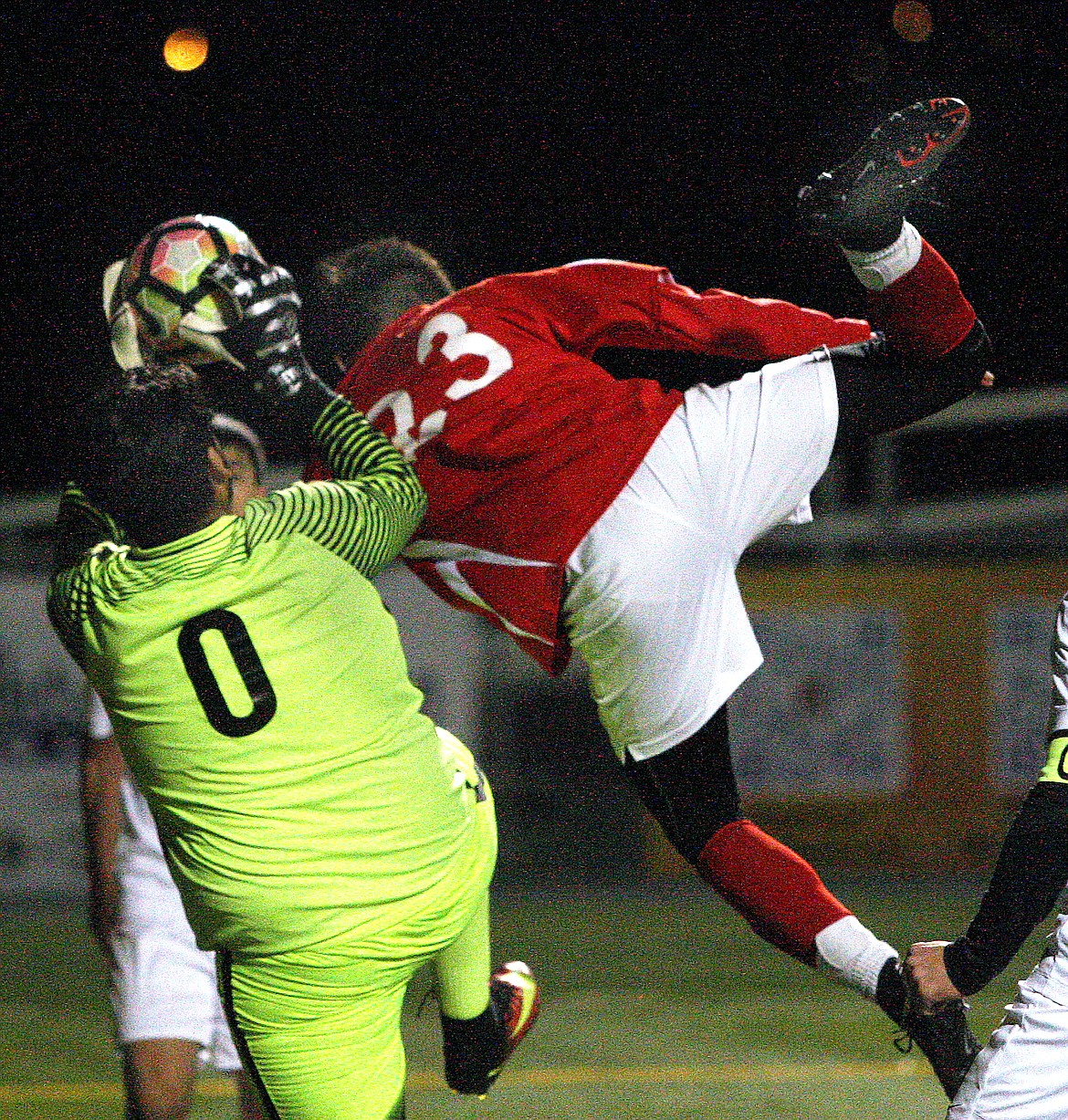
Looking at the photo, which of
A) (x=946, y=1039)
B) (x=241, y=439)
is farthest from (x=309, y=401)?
(x=946, y=1039)

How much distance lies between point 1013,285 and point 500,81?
4.58m

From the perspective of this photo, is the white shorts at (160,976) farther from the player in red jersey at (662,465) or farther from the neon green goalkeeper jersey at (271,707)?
the player in red jersey at (662,465)

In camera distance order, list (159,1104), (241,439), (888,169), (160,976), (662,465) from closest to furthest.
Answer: (888,169), (662,465), (159,1104), (160,976), (241,439)

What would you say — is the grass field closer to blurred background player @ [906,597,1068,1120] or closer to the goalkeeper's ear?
blurred background player @ [906,597,1068,1120]

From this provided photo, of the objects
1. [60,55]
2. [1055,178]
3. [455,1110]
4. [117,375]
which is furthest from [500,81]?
[117,375]

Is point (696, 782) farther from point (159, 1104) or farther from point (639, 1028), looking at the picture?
point (639, 1028)

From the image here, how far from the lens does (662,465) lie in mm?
3547

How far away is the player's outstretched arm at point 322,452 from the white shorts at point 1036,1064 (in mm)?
1471

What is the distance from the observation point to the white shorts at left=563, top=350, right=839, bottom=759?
3.53 meters

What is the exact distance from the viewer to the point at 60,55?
13.3 metres

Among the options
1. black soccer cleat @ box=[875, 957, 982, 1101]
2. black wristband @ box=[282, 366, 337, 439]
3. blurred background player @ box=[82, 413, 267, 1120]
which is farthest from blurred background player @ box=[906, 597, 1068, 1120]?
blurred background player @ box=[82, 413, 267, 1120]

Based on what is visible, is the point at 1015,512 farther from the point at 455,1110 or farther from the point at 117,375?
the point at 117,375

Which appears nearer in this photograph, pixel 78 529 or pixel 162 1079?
pixel 78 529

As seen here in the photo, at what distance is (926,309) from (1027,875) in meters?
1.19
